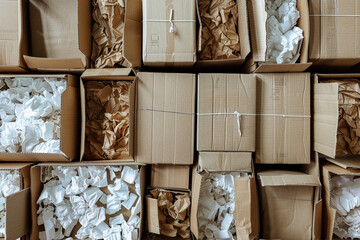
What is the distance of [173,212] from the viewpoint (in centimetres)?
117

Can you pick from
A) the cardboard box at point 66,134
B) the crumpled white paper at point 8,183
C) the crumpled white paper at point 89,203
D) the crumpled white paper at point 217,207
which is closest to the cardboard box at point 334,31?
the crumpled white paper at point 217,207

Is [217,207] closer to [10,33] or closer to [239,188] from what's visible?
[239,188]

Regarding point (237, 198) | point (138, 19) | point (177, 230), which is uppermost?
point (138, 19)

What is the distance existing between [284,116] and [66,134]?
1122mm

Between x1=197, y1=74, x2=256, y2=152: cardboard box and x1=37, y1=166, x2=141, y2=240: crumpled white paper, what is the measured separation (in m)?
0.43

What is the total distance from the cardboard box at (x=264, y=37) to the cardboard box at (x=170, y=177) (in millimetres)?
660

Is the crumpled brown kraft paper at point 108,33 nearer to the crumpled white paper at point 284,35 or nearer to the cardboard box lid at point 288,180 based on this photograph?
the crumpled white paper at point 284,35

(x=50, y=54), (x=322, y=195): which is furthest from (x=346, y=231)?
(x=50, y=54)

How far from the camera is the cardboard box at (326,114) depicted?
1.01m

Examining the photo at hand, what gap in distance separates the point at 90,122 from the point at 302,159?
44.9 inches

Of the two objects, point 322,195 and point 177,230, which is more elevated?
point 322,195

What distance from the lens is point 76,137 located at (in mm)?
1240

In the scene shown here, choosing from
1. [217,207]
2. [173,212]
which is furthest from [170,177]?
[217,207]

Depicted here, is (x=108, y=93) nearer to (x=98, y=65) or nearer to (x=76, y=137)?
(x=98, y=65)
